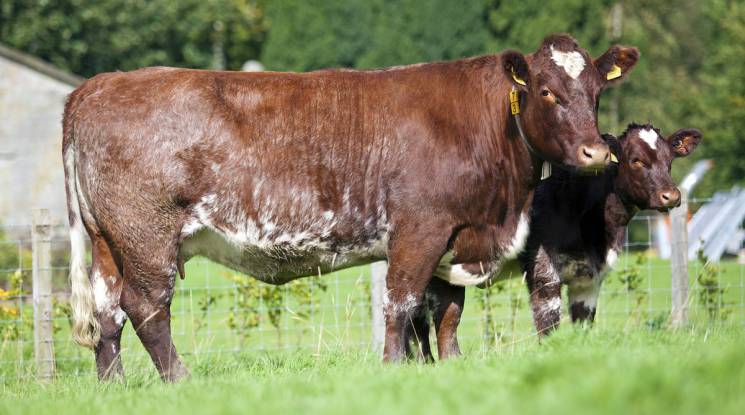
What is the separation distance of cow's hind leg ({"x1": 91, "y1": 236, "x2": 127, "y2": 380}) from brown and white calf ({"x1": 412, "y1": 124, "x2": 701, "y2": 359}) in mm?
2398

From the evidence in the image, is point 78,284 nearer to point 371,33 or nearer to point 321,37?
point 371,33

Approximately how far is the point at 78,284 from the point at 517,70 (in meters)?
3.72

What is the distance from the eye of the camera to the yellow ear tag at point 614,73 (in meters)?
8.01

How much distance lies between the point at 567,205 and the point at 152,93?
12.0ft

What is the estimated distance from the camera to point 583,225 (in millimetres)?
8992

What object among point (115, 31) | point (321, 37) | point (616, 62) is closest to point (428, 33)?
point (321, 37)

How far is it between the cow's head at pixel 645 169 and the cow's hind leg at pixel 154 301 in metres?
4.14

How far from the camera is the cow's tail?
25.3ft

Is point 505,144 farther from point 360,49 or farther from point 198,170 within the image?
point 360,49

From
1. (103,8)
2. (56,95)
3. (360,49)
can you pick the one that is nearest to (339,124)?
(56,95)

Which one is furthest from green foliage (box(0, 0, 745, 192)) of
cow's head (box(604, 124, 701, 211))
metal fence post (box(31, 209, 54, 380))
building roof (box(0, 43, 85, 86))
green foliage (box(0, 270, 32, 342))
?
metal fence post (box(31, 209, 54, 380))

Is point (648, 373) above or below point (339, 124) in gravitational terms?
below

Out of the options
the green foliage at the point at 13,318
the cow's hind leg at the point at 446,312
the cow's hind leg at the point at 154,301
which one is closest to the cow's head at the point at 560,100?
the cow's hind leg at the point at 446,312

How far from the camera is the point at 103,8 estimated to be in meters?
A: 36.1
